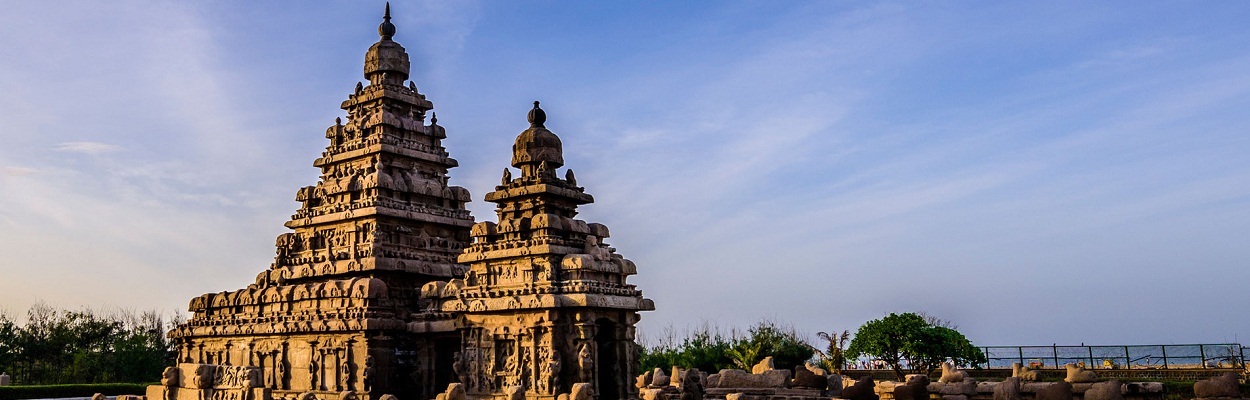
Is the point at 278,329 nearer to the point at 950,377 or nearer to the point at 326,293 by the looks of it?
the point at 326,293

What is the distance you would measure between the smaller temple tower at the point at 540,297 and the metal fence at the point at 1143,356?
1507cm

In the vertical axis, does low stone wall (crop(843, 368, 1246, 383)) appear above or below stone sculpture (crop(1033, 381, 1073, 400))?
below

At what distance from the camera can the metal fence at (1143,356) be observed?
29938 mm

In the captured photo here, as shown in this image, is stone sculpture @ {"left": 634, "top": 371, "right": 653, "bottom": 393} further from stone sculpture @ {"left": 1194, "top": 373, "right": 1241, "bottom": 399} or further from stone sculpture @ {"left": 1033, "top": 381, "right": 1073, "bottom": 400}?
stone sculpture @ {"left": 1194, "top": 373, "right": 1241, "bottom": 399}

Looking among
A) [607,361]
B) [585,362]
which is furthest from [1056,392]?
[585,362]

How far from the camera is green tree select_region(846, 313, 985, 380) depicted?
30625 mm

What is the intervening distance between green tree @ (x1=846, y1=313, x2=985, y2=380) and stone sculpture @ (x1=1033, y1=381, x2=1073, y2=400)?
12.3 meters

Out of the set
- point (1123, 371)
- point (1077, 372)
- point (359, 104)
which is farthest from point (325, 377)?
point (1123, 371)

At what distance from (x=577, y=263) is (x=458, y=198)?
8.00 meters

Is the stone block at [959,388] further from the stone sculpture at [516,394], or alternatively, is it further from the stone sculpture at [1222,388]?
the stone sculpture at [516,394]

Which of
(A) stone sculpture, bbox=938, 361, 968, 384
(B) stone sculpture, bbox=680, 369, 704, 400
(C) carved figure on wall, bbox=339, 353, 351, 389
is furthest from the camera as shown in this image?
(C) carved figure on wall, bbox=339, 353, 351, 389

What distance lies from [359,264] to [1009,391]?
14577 mm

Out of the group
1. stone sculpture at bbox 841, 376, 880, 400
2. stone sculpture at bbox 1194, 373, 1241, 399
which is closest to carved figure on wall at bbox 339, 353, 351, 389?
stone sculpture at bbox 841, 376, 880, 400

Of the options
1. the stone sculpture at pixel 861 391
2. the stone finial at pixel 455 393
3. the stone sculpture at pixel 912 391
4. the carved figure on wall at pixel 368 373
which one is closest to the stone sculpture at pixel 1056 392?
the stone sculpture at pixel 912 391
